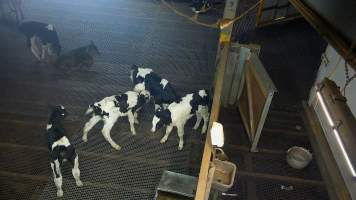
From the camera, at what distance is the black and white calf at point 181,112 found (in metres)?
6.06

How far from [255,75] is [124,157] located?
2.97 m

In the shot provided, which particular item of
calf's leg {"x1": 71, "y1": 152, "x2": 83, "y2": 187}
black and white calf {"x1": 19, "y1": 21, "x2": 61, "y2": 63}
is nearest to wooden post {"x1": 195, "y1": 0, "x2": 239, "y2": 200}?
calf's leg {"x1": 71, "y1": 152, "x2": 83, "y2": 187}

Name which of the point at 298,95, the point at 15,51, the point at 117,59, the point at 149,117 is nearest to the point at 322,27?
the point at 149,117

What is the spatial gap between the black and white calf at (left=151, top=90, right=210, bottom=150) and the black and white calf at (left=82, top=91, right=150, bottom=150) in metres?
0.46

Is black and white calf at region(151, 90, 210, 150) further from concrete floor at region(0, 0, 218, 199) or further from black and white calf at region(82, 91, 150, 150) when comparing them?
black and white calf at region(82, 91, 150, 150)

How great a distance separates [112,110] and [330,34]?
424 cm

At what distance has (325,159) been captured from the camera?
6.53m

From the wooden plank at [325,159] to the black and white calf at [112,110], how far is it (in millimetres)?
3729

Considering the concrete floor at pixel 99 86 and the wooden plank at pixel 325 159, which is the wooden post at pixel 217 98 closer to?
the concrete floor at pixel 99 86

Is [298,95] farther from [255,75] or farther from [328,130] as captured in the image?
[255,75]

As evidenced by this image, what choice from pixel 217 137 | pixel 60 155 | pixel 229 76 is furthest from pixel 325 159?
pixel 60 155

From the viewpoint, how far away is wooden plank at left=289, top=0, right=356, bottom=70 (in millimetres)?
2291

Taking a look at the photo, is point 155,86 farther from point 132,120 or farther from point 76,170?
point 76,170

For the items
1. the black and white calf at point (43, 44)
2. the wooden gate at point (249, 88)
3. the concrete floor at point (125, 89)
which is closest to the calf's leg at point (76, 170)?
the concrete floor at point (125, 89)
